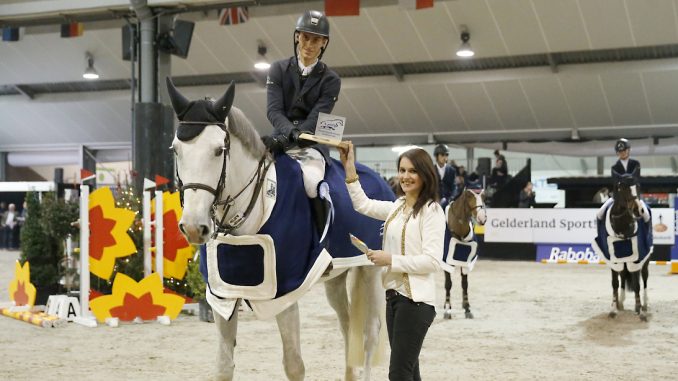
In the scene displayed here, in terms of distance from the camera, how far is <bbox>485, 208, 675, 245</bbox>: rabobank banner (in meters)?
15.3

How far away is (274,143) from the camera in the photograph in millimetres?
3549

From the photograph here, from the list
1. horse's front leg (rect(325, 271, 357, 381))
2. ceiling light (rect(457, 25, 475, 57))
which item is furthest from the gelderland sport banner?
horse's front leg (rect(325, 271, 357, 381))

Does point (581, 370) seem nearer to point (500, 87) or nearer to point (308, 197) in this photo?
point (308, 197)

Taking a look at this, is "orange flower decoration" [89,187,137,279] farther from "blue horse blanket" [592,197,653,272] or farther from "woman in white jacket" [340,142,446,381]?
"blue horse blanket" [592,197,653,272]

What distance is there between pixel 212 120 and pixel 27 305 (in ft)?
21.0

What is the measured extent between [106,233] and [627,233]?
18.7ft

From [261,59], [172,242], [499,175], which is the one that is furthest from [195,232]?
[499,175]

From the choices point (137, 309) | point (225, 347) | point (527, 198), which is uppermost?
point (527, 198)

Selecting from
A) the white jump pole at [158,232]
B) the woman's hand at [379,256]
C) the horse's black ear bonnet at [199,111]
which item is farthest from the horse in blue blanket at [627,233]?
the horse's black ear bonnet at [199,111]

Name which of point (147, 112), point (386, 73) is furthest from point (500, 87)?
point (147, 112)

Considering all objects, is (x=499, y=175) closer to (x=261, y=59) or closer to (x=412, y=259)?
(x=261, y=59)

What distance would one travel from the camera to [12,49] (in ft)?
58.9

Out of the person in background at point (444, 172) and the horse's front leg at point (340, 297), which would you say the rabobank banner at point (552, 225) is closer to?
the person in background at point (444, 172)

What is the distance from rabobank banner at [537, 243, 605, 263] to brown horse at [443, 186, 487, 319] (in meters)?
8.05
